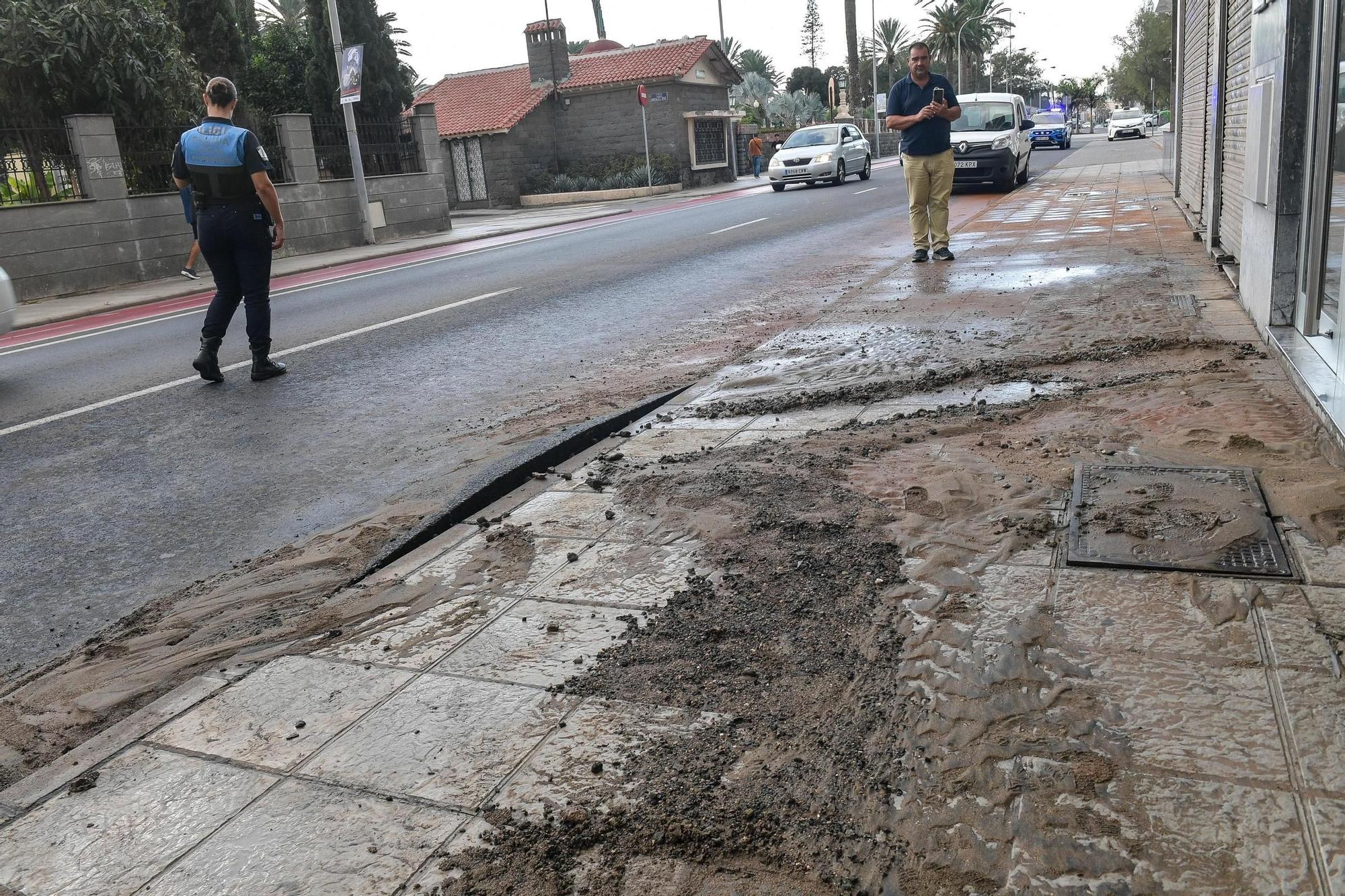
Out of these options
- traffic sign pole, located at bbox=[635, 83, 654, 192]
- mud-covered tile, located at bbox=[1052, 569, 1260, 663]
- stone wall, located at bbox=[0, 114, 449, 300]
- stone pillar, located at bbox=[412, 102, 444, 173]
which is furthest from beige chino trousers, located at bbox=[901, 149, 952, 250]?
traffic sign pole, located at bbox=[635, 83, 654, 192]

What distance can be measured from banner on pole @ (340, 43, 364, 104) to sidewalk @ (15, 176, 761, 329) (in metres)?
2.88

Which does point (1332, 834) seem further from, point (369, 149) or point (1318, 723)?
point (369, 149)

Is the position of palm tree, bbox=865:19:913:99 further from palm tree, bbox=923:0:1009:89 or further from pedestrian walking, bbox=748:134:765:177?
pedestrian walking, bbox=748:134:765:177

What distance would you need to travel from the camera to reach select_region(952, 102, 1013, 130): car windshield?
798 inches

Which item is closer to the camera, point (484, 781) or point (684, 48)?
point (484, 781)

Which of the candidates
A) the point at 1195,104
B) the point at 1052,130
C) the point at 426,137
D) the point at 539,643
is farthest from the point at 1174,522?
the point at 1052,130

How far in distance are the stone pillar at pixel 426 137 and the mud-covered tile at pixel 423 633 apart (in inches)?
861

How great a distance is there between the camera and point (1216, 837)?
203cm

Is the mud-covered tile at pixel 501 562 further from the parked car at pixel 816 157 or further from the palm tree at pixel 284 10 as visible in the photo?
the palm tree at pixel 284 10

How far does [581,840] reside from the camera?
2.20m

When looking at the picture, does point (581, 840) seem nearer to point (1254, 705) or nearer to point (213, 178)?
point (1254, 705)

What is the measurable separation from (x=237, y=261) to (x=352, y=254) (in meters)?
12.0

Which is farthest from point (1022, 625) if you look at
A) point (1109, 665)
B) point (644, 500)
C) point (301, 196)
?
point (301, 196)

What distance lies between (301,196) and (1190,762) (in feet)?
66.7
